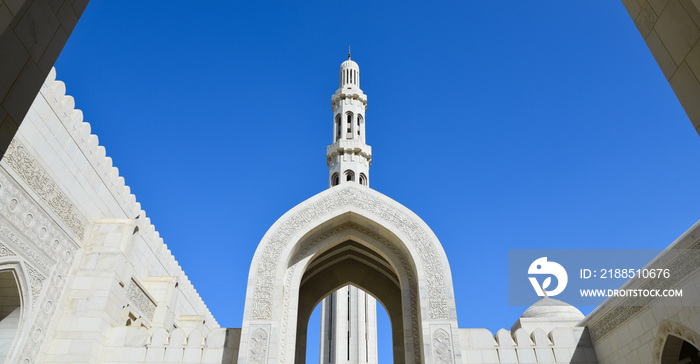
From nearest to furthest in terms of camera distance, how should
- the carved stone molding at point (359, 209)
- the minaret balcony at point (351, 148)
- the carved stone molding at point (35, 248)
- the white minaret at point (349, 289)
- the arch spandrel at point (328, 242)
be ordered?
the carved stone molding at point (35, 248) → the arch spandrel at point (328, 242) → the carved stone molding at point (359, 209) → the minaret balcony at point (351, 148) → the white minaret at point (349, 289)

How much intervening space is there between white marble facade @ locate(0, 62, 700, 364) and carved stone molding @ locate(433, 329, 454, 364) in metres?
0.02

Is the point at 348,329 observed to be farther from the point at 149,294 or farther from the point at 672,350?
the point at 672,350

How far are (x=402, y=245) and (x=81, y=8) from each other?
23.6 ft

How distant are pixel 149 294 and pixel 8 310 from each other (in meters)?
3.86

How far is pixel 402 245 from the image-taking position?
9422 mm

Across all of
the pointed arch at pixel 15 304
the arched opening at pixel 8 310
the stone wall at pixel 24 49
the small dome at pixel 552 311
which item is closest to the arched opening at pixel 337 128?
the small dome at pixel 552 311

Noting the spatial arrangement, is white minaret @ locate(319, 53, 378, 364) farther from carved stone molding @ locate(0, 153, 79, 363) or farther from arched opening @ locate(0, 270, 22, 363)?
arched opening @ locate(0, 270, 22, 363)

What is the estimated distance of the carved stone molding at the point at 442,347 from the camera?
802 cm

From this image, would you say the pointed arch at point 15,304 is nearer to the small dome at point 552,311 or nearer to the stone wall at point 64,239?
the stone wall at point 64,239

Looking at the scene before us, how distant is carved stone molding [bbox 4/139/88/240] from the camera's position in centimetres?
689

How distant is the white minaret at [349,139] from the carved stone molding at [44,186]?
8.30m

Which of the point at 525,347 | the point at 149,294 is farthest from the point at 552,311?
the point at 149,294

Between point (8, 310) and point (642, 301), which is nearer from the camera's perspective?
point (8, 310)

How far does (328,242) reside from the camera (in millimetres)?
9977
